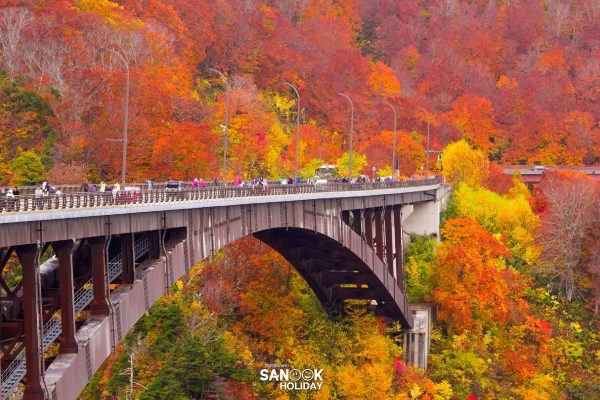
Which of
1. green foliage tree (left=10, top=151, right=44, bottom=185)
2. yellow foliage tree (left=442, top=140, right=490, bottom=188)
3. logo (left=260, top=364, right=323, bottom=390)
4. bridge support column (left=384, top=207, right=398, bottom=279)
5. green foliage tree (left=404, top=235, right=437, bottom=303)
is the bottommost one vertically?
logo (left=260, top=364, right=323, bottom=390)

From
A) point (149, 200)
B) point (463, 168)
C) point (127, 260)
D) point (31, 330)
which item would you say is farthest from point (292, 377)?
point (463, 168)

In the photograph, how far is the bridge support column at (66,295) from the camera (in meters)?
24.5

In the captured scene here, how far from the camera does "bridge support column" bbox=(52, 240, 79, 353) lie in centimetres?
2448

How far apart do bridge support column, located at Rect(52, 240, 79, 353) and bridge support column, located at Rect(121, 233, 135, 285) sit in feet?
13.2

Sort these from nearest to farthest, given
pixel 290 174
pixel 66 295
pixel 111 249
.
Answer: pixel 66 295 → pixel 111 249 → pixel 290 174

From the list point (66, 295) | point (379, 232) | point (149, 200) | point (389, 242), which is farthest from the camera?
point (389, 242)

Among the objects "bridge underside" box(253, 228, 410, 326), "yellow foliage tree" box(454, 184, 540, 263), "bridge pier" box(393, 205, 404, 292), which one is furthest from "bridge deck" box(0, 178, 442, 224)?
"yellow foliage tree" box(454, 184, 540, 263)

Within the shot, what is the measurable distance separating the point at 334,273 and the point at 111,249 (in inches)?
1199

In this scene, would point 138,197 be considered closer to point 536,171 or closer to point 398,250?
point 398,250

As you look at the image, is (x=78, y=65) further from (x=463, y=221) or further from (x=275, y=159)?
(x=463, y=221)

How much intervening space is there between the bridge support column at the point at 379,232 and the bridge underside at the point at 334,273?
4.14ft

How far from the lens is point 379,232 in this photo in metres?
59.0

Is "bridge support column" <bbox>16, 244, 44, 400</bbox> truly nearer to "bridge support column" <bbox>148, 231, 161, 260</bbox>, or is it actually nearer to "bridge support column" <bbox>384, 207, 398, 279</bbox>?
"bridge support column" <bbox>148, 231, 161, 260</bbox>

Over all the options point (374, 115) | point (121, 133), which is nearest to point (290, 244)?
point (121, 133)
